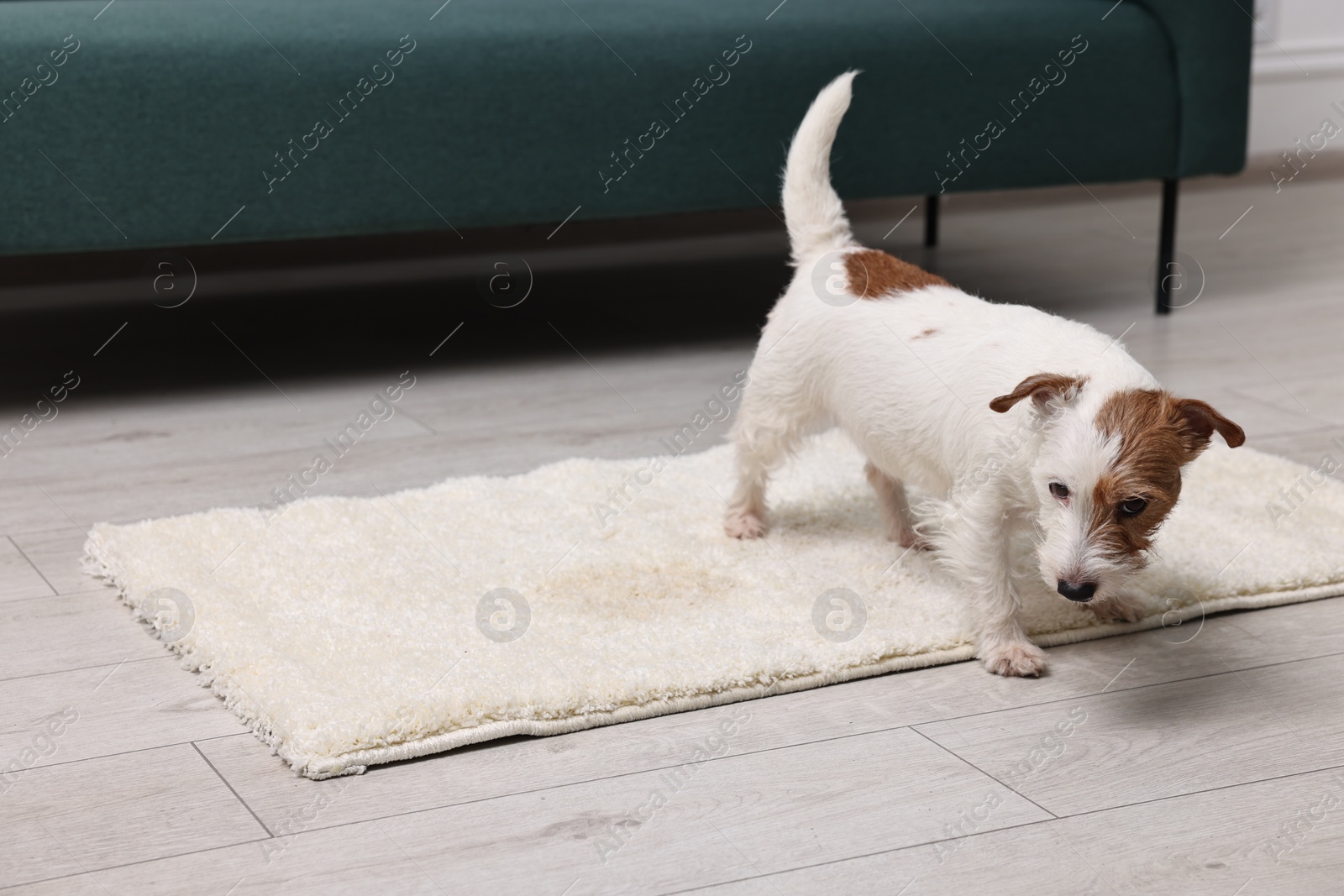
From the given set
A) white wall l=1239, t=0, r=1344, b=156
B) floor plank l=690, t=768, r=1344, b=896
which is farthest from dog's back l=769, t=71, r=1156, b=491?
white wall l=1239, t=0, r=1344, b=156

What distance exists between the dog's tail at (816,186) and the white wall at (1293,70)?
153 inches

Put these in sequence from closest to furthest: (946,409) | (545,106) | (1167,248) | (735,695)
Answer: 1. (735,695)
2. (946,409)
3. (545,106)
4. (1167,248)

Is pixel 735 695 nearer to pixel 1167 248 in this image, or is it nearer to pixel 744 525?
pixel 744 525

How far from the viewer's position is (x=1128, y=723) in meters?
1.47

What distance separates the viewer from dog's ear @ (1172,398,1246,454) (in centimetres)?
138

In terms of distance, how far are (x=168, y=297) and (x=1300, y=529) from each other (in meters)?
2.99

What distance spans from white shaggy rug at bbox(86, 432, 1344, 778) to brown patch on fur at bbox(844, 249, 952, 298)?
37cm

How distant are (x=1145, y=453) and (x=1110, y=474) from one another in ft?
0.14

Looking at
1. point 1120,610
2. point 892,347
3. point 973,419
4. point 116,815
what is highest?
point 892,347

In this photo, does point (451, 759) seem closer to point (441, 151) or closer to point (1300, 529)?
point (1300, 529)

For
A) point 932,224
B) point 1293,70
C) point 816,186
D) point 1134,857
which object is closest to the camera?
point 1134,857

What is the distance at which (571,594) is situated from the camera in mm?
1746

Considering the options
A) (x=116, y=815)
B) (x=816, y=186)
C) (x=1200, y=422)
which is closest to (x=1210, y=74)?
(x=816, y=186)

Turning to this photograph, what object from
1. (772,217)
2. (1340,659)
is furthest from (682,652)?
(772,217)
